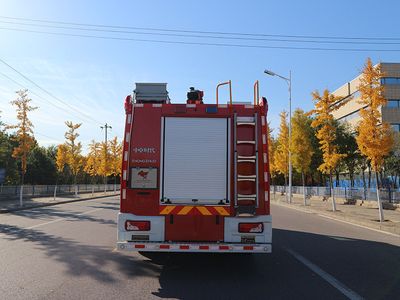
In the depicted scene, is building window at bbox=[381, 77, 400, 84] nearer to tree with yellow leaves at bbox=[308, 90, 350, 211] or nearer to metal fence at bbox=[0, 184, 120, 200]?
tree with yellow leaves at bbox=[308, 90, 350, 211]

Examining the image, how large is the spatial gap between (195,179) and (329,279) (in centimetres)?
280

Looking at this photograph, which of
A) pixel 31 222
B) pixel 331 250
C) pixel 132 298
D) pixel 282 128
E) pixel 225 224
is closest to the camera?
pixel 132 298

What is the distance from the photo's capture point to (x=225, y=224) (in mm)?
7230

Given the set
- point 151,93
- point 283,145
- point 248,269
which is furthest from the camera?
point 283,145

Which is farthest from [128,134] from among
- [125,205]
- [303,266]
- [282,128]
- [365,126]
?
[282,128]

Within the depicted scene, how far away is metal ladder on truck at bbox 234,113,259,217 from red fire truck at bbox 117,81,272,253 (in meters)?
0.02

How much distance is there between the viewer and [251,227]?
23.6 ft

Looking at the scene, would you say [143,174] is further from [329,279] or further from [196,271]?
[329,279]

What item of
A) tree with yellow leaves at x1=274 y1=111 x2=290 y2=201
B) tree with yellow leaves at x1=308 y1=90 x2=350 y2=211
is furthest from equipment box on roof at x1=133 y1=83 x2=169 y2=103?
tree with yellow leaves at x1=274 y1=111 x2=290 y2=201

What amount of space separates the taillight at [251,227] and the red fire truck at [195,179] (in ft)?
0.05

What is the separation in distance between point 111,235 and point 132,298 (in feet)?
23.2

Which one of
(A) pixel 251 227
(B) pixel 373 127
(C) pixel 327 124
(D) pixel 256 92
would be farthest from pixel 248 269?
(C) pixel 327 124

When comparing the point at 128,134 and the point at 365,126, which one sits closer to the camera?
the point at 128,134

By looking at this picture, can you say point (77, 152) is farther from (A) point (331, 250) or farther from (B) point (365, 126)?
(A) point (331, 250)
